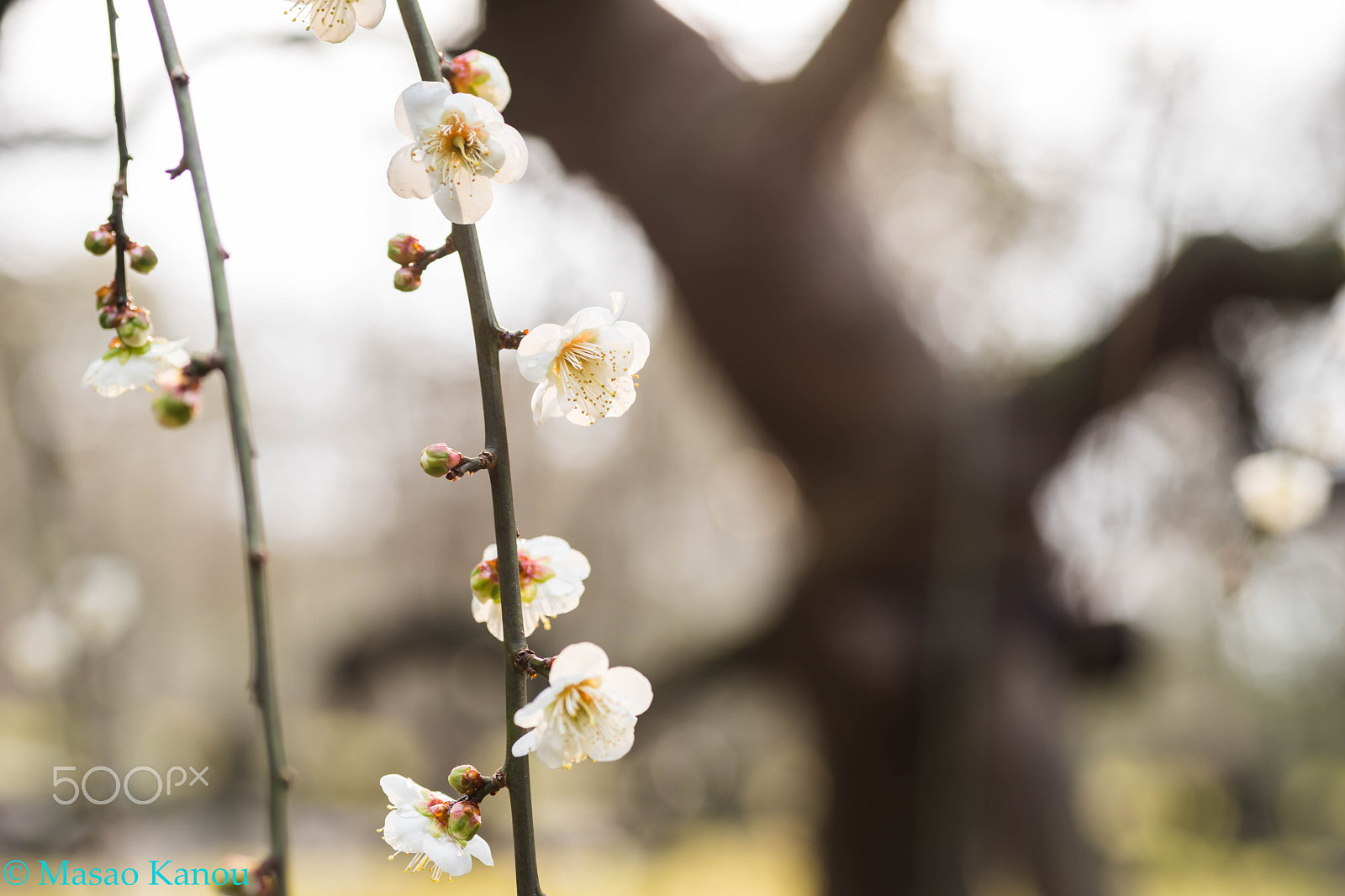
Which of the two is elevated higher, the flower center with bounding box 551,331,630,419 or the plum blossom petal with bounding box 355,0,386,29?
the plum blossom petal with bounding box 355,0,386,29

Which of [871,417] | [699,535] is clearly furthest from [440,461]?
[699,535]

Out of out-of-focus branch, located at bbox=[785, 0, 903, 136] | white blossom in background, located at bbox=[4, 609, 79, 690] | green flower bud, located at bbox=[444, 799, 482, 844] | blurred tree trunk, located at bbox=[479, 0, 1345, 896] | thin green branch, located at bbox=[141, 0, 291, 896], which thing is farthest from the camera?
white blossom in background, located at bbox=[4, 609, 79, 690]

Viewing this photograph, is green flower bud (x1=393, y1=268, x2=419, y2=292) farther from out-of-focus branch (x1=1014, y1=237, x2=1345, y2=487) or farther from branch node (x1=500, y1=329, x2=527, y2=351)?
out-of-focus branch (x1=1014, y1=237, x2=1345, y2=487)

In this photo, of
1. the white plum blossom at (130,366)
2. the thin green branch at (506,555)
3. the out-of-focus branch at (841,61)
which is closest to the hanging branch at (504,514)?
the thin green branch at (506,555)

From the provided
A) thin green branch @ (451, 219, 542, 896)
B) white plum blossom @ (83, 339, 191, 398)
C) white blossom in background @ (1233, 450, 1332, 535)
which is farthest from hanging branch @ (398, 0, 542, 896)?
white blossom in background @ (1233, 450, 1332, 535)

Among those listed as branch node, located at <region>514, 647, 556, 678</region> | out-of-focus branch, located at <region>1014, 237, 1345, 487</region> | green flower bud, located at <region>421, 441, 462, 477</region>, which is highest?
out-of-focus branch, located at <region>1014, 237, 1345, 487</region>

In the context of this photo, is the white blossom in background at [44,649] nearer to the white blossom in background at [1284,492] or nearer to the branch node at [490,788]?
the branch node at [490,788]

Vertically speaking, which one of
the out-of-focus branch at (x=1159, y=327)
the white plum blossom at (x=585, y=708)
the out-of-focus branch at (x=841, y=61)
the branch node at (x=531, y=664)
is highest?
the out-of-focus branch at (x=841, y=61)
